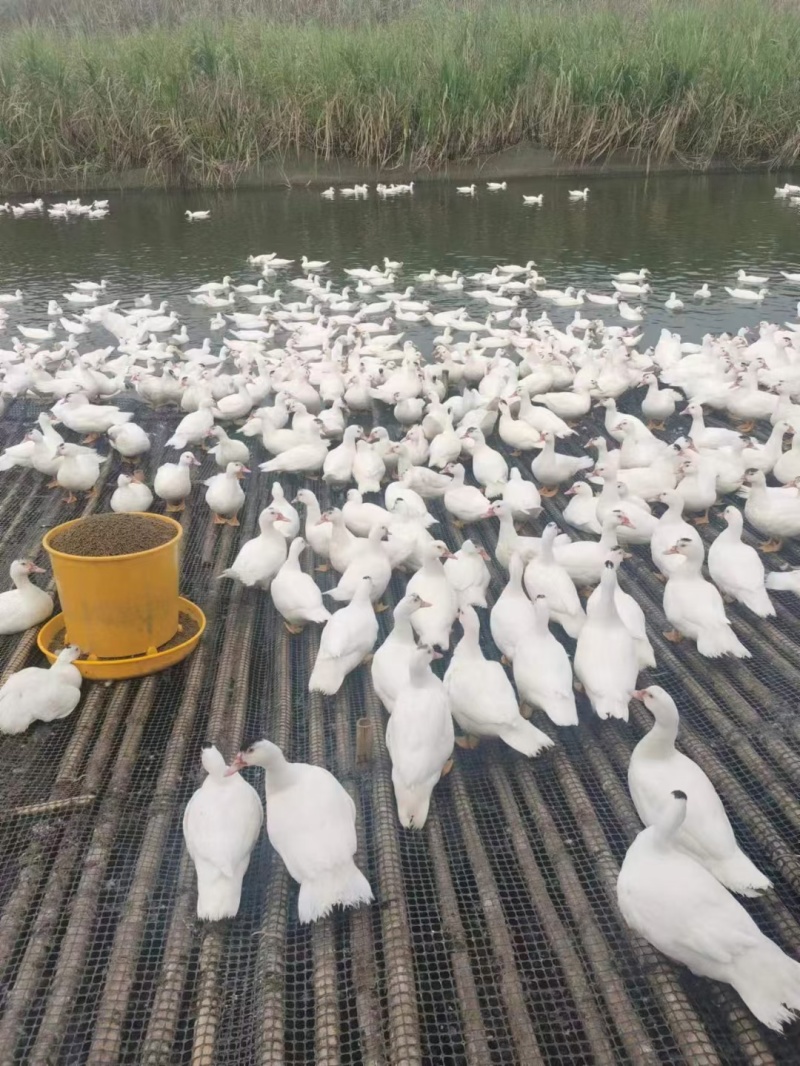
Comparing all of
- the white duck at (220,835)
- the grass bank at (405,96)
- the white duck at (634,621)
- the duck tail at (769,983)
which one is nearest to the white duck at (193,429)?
the white duck at (634,621)

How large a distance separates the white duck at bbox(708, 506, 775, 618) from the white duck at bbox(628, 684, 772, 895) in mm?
1569

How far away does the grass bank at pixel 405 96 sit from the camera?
19016mm

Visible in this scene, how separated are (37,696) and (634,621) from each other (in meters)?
2.99

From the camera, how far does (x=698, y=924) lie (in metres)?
2.67

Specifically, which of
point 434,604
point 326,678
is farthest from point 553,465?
point 326,678

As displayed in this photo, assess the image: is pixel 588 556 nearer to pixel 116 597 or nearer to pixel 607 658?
pixel 607 658

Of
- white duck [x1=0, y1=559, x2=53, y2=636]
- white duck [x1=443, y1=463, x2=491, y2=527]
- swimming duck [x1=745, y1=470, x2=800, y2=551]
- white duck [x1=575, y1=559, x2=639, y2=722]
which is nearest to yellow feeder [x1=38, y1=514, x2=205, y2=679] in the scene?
white duck [x1=0, y1=559, x2=53, y2=636]

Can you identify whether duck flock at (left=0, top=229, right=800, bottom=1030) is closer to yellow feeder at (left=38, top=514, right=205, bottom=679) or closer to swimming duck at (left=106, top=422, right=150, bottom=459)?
swimming duck at (left=106, top=422, right=150, bottom=459)

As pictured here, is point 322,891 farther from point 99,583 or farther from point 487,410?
point 487,410

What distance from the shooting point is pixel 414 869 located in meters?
3.23

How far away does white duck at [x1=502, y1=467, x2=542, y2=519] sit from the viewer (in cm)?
593

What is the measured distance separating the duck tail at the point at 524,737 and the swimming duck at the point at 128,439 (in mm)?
4449

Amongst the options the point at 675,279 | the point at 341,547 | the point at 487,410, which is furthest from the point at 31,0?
the point at 341,547

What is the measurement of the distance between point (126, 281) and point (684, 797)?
1305 cm
